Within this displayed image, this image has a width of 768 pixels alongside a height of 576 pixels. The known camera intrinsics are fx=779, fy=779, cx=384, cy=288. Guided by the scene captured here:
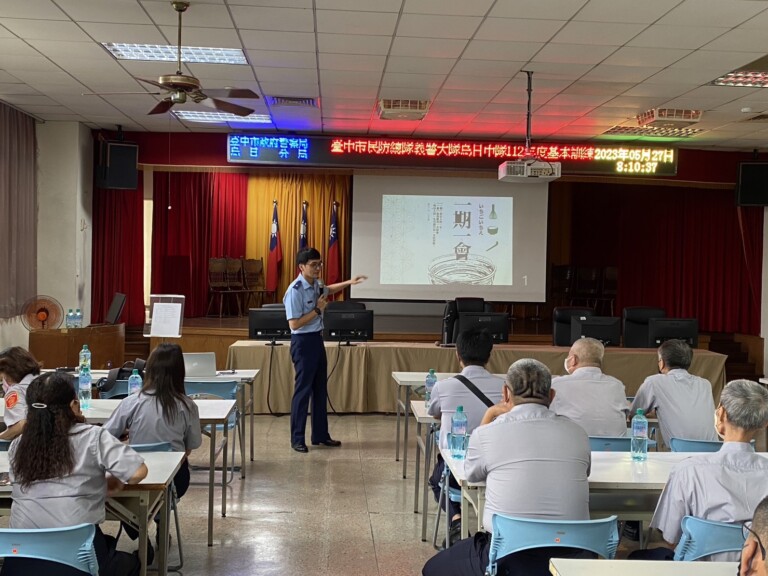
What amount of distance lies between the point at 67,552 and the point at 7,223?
23.8ft

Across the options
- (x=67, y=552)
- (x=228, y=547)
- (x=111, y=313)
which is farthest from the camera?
(x=111, y=313)

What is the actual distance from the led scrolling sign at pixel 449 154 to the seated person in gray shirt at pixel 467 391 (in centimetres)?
580

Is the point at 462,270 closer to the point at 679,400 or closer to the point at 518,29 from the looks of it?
the point at 518,29

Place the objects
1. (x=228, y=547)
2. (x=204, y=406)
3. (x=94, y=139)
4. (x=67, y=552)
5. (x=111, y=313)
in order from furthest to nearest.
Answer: (x=94, y=139) → (x=111, y=313) → (x=204, y=406) → (x=228, y=547) → (x=67, y=552)

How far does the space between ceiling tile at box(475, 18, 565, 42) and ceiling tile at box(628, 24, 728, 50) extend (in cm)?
70

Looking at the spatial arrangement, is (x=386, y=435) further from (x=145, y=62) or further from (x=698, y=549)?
(x=698, y=549)

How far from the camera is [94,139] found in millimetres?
10398

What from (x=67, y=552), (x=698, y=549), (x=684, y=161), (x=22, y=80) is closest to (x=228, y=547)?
(x=67, y=552)

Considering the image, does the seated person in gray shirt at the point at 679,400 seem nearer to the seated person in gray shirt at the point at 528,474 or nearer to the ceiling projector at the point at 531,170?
the seated person in gray shirt at the point at 528,474

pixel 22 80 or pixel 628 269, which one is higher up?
pixel 22 80

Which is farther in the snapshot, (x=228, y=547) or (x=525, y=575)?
(x=228, y=547)

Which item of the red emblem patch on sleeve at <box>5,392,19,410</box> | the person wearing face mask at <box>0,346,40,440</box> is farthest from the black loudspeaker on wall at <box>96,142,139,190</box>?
the red emblem patch on sleeve at <box>5,392,19,410</box>

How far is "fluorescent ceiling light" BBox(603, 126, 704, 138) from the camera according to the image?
9.70 m

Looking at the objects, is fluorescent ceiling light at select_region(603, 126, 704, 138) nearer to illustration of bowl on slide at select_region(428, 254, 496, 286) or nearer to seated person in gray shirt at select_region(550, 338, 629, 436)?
illustration of bowl on slide at select_region(428, 254, 496, 286)
